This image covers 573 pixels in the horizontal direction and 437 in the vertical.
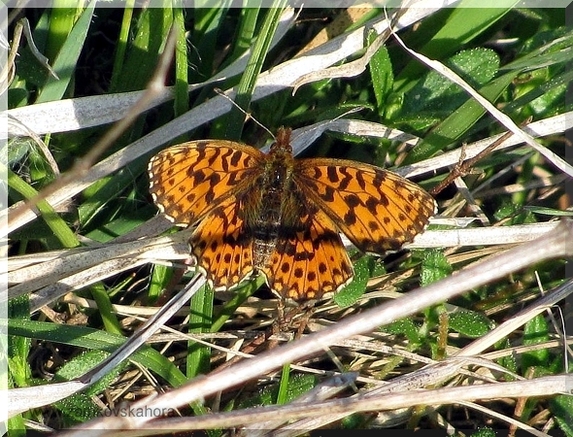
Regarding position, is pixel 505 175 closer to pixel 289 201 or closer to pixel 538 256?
pixel 289 201

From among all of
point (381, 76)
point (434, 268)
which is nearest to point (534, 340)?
point (434, 268)

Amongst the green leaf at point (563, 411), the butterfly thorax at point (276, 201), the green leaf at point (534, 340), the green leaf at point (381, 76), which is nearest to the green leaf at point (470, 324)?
the green leaf at point (534, 340)

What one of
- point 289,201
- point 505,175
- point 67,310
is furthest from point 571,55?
point 67,310

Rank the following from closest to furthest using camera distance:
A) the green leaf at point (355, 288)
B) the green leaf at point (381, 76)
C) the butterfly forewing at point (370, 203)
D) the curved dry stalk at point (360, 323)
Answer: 1. the curved dry stalk at point (360, 323)
2. the butterfly forewing at point (370, 203)
3. the green leaf at point (355, 288)
4. the green leaf at point (381, 76)

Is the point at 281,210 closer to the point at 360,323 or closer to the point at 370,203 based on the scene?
the point at 370,203

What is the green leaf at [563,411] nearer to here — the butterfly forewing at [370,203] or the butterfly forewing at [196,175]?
the butterfly forewing at [370,203]

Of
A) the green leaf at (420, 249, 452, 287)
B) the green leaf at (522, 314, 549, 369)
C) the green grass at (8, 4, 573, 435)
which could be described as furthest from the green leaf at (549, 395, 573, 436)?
the green leaf at (420, 249, 452, 287)
